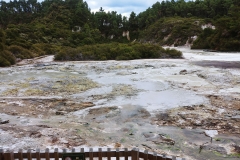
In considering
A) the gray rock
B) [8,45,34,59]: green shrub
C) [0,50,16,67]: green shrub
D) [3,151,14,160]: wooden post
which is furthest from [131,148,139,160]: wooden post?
[8,45,34,59]: green shrub

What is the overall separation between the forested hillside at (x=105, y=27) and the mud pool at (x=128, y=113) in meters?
8.91

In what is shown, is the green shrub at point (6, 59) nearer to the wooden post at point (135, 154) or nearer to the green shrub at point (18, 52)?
the green shrub at point (18, 52)

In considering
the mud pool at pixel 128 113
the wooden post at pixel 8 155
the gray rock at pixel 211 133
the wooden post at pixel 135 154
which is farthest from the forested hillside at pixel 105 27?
the wooden post at pixel 135 154

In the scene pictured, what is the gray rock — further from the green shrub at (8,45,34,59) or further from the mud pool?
the green shrub at (8,45,34,59)

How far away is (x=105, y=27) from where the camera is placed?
45812 mm

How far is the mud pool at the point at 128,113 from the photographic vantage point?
4.38 metres

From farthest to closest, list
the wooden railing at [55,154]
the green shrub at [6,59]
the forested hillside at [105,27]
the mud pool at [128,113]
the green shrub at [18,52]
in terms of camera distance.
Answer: the forested hillside at [105,27] → the green shrub at [18,52] → the green shrub at [6,59] → the mud pool at [128,113] → the wooden railing at [55,154]

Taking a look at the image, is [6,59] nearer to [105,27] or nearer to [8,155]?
[8,155]

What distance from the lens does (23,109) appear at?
6.49 metres

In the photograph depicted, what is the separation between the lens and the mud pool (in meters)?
4.38

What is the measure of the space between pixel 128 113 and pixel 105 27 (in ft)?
135

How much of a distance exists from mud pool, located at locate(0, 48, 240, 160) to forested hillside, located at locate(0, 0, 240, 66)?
8.91 m

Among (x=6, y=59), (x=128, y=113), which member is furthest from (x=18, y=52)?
(x=128, y=113)

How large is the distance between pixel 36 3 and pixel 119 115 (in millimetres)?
56367
